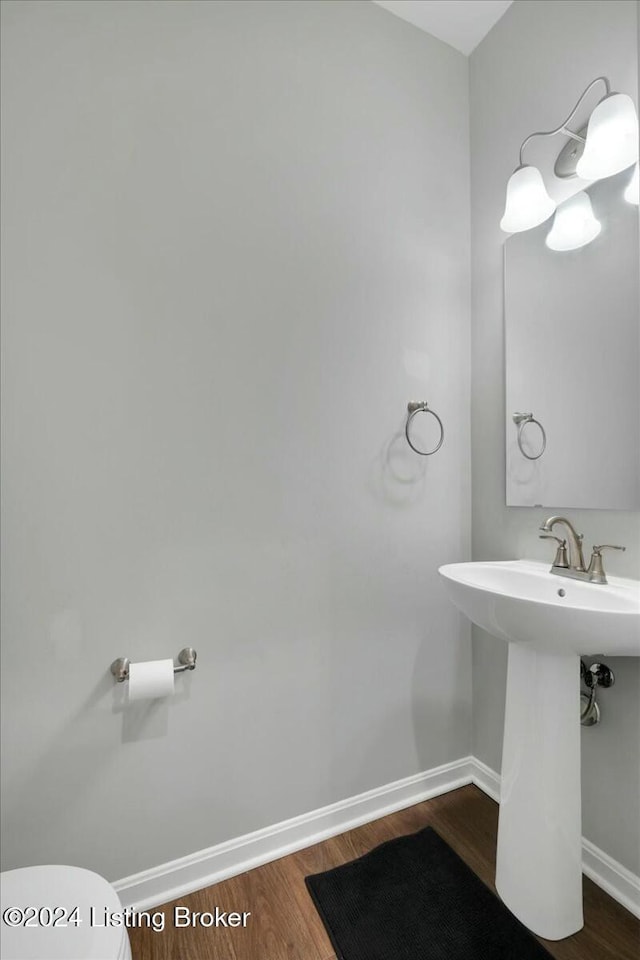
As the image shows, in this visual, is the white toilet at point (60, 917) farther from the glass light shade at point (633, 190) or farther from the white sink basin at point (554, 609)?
the glass light shade at point (633, 190)

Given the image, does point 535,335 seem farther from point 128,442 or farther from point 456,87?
point 128,442

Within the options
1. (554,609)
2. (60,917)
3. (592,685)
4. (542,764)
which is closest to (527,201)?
(554,609)

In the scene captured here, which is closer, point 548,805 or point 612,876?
point 548,805

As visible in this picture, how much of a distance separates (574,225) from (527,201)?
0.16m

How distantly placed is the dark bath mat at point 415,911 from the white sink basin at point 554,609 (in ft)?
2.36

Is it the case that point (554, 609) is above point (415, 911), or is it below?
above

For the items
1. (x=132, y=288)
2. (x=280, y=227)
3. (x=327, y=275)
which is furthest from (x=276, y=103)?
(x=132, y=288)

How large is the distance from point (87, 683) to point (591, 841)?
146 cm

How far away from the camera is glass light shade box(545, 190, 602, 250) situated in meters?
1.31

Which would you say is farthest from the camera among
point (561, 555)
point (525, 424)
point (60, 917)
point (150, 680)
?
point (525, 424)

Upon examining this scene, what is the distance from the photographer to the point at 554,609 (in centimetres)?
100

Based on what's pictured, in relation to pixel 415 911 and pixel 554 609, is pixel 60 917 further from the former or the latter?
pixel 554 609

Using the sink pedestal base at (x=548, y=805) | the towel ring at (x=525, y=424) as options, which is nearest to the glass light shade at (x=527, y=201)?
the towel ring at (x=525, y=424)

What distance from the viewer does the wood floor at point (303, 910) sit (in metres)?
1.11
